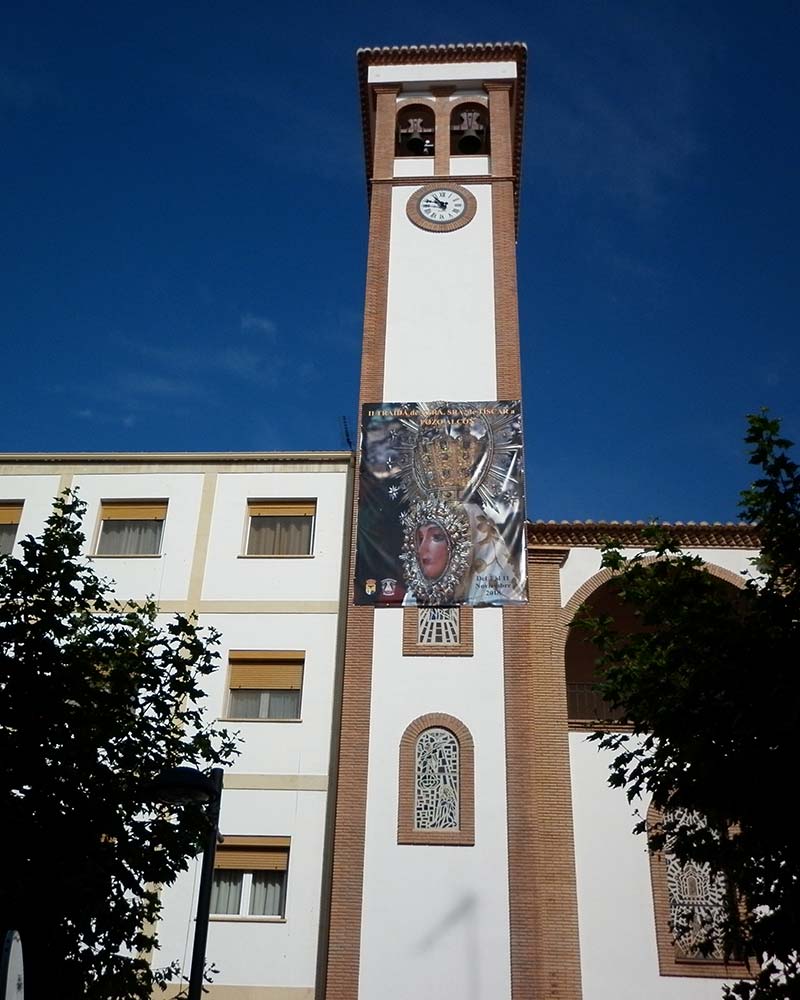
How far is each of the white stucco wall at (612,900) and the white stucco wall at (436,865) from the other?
1.33 metres

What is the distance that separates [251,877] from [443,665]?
12.8ft

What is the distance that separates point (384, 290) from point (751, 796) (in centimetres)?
1372

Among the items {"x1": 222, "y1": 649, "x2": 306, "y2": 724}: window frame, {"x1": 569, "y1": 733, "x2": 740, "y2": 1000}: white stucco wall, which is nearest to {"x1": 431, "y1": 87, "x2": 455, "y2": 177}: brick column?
{"x1": 222, "y1": 649, "x2": 306, "y2": 724}: window frame

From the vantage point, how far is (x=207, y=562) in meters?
16.9

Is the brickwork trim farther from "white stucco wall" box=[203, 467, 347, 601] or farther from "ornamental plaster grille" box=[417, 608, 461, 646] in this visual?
"white stucco wall" box=[203, 467, 347, 601]

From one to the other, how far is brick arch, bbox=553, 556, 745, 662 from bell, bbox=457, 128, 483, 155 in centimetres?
979

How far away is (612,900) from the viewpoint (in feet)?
47.3

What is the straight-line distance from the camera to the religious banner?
16188mm

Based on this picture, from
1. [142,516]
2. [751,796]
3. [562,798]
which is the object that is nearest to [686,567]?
[751,796]

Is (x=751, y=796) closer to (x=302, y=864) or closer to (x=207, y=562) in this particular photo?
(x=302, y=864)

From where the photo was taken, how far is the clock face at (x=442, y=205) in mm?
20641

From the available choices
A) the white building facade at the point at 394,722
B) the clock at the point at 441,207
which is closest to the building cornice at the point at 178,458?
the white building facade at the point at 394,722

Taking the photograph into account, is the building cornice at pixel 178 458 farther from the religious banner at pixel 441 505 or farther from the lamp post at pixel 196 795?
the lamp post at pixel 196 795

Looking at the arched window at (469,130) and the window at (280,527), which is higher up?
the arched window at (469,130)
